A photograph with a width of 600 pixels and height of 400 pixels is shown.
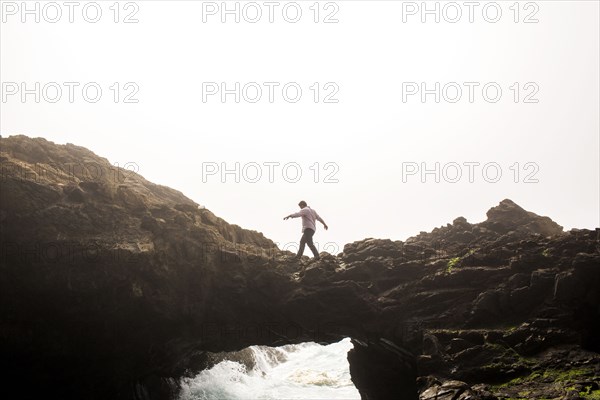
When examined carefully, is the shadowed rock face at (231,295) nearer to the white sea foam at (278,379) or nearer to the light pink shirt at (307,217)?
the light pink shirt at (307,217)

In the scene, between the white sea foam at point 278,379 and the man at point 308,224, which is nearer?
the man at point 308,224

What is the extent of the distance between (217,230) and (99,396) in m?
10.7

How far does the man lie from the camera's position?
21375 mm

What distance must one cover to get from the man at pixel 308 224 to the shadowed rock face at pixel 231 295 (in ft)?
3.72

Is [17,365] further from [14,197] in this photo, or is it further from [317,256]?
[317,256]

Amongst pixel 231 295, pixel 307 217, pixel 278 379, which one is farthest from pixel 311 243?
pixel 278 379

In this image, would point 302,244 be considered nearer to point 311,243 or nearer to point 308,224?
point 311,243

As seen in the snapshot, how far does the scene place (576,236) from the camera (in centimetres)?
1747

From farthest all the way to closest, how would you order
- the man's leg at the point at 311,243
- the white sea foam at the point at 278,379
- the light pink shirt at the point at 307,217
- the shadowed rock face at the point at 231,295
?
1. the white sea foam at the point at 278,379
2. the man's leg at the point at 311,243
3. the light pink shirt at the point at 307,217
4. the shadowed rock face at the point at 231,295

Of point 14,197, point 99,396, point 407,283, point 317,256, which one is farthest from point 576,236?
point 14,197

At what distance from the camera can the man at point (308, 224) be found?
2138 cm

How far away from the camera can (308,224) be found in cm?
2136

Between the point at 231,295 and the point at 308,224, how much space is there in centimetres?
588

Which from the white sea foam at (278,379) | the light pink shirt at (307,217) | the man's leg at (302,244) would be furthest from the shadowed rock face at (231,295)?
the white sea foam at (278,379)
